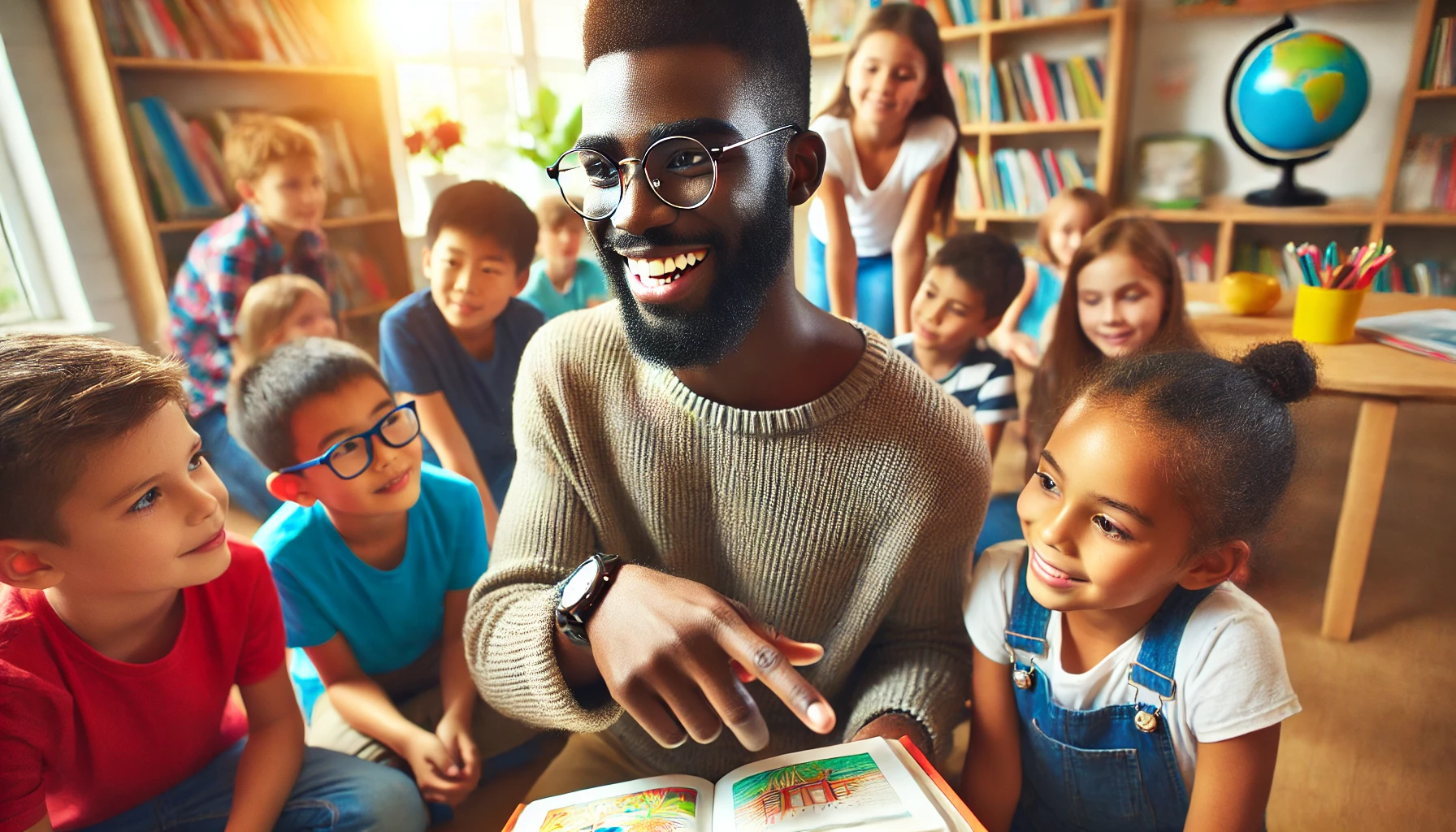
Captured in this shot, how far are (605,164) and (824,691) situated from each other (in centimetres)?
55

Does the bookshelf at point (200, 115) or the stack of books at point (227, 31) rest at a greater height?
the stack of books at point (227, 31)

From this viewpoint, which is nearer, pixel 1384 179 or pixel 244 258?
pixel 244 258

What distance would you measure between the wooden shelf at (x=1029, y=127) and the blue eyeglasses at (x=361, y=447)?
7.00 ft

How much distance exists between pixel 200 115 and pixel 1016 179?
7.85 feet

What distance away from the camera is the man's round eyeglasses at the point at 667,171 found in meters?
0.50

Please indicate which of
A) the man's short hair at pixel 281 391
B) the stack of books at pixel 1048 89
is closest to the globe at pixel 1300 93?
the stack of books at pixel 1048 89

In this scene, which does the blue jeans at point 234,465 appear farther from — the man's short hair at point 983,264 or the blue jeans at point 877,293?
the man's short hair at point 983,264

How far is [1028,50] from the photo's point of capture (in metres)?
2.63

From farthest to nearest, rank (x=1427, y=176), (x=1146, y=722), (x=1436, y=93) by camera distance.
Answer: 1. (x=1427, y=176)
2. (x=1436, y=93)
3. (x=1146, y=722)

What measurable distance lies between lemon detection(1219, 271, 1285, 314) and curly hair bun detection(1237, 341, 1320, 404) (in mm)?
1207

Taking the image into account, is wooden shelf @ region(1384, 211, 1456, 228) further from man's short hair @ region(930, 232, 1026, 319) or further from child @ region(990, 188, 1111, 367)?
man's short hair @ region(930, 232, 1026, 319)

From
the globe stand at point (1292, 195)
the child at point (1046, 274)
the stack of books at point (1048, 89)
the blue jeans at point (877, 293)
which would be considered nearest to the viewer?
the blue jeans at point (877, 293)

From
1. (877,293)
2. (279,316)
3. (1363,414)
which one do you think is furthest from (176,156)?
(1363,414)

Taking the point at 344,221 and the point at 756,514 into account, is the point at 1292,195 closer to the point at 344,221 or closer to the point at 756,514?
the point at 756,514
